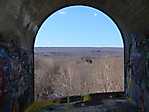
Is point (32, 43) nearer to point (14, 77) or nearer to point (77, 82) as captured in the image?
point (14, 77)

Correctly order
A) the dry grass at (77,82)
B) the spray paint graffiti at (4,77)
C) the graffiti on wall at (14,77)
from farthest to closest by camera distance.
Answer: the dry grass at (77,82) < the graffiti on wall at (14,77) < the spray paint graffiti at (4,77)

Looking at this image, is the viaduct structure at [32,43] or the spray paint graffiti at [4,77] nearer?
the spray paint graffiti at [4,77]

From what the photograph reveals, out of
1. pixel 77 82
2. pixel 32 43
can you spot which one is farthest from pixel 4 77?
pixel 77 82

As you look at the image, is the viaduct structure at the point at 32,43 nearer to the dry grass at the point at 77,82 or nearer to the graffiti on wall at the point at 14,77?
the graffiti on wall at the point at 14,77

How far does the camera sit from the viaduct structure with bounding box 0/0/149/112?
547 centimetres

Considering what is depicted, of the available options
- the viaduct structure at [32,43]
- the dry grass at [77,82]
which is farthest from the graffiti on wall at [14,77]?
the dry grass at [77,82]

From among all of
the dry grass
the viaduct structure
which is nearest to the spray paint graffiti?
the viaduct structure

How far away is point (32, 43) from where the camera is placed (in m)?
7.94

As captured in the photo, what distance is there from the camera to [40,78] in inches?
852

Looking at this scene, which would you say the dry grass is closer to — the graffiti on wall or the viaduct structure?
the graffiti on wall

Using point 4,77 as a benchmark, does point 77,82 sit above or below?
below

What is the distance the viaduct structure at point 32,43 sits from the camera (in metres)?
5.47

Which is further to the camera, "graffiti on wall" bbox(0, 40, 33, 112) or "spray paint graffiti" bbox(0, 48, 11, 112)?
"graffiti on wall" bbox(0, 40, 33, 112)

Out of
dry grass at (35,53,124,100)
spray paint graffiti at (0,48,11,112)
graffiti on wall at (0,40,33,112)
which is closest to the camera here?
spray paint graffiti at (0,48,11,112)
